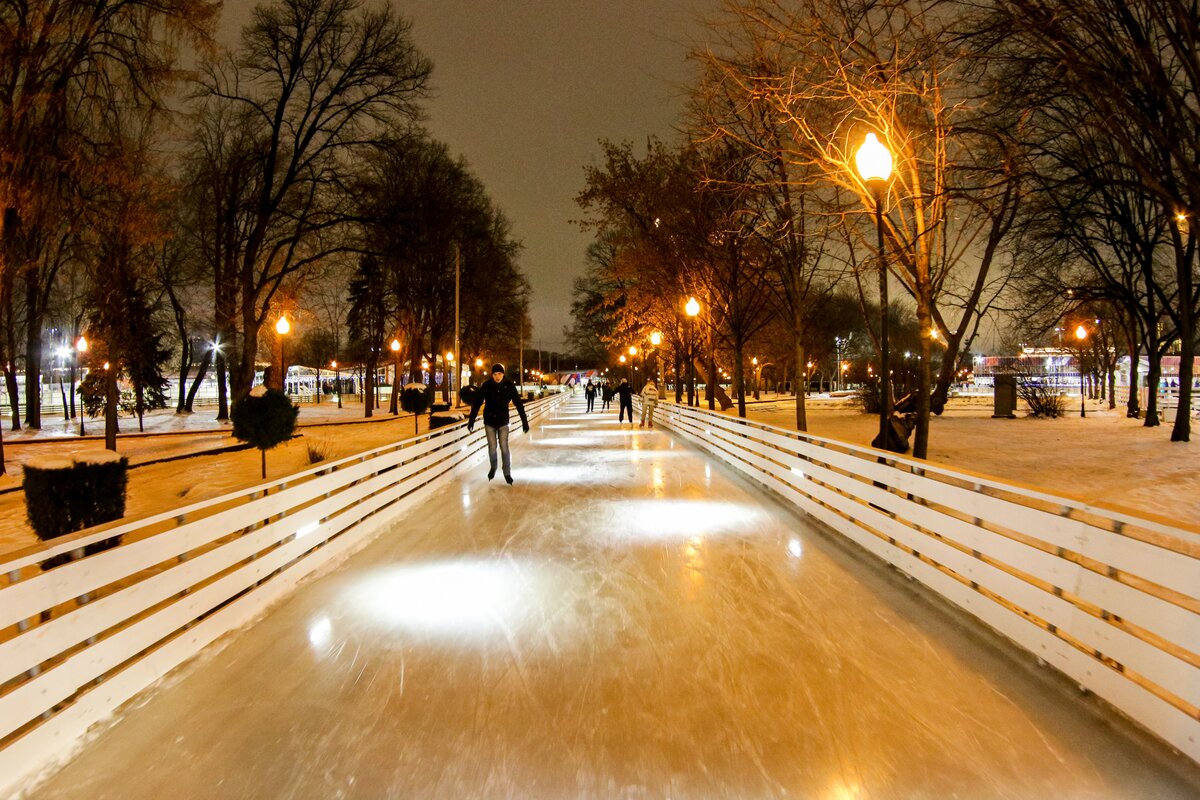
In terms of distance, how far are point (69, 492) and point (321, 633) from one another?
3.68 m

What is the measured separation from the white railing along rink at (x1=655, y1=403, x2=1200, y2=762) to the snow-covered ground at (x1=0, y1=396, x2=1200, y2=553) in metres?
0.44

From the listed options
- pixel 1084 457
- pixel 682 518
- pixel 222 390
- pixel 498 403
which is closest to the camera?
pixel 682 518

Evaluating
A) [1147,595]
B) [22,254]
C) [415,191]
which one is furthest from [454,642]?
[415,191]

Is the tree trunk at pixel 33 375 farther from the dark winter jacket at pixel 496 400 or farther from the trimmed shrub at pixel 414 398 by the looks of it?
the dark winter jacket at pixel 496 400

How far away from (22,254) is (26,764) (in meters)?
17.9

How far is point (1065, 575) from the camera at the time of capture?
166 inches

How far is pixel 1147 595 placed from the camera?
3.55 m

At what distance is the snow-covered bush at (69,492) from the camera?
272 inches

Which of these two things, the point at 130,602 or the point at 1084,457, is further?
the point at 1084,457

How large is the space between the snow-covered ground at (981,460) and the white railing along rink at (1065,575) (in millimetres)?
440

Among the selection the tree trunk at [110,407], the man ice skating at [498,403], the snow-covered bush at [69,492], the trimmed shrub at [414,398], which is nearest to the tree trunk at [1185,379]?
the man ice skating at [498,403]

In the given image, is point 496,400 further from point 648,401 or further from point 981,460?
point 648,401

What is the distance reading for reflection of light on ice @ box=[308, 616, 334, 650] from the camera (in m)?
4.94

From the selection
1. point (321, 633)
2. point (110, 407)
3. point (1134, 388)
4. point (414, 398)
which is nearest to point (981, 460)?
point (321, 633)
